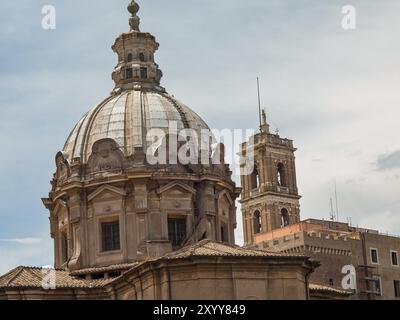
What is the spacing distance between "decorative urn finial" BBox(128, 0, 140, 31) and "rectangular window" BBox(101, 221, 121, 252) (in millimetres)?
13753

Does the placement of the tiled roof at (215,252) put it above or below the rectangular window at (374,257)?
below

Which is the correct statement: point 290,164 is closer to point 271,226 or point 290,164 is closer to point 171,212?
point 271,226

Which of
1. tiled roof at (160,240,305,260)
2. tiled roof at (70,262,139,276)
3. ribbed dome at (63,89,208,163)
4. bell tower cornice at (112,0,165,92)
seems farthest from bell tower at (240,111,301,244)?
tiled roof at (160,240,305,260)

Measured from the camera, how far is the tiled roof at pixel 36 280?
5648cm

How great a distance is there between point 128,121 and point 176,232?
270 inches

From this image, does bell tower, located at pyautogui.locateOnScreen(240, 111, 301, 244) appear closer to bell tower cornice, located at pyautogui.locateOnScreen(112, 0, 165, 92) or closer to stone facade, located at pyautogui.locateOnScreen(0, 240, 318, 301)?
bell tower cornice, located at pyautogui.locateOnScreen(112, 0, 165, 92)

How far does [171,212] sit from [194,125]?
6.19 metres

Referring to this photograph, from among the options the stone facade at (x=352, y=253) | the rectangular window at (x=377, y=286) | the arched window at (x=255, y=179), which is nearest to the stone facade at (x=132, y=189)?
the stone facade at (x=352, y=253)

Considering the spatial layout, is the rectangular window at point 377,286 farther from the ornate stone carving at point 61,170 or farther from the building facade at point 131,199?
the ornate stone carving at point 61,170

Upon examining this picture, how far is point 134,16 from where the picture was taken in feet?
234

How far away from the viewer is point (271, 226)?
13450 cm

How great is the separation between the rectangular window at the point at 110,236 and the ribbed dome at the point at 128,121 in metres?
3.88

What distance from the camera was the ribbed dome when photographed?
64.4 meters
